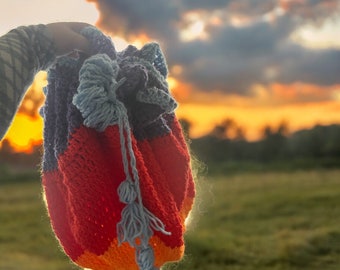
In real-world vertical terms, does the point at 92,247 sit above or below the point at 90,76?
below

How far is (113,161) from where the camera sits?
53.7 inches

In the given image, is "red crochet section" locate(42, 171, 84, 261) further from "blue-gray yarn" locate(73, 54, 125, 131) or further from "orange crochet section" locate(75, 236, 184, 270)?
"blue-gray yarn" locate(73, 54, 125, 131)

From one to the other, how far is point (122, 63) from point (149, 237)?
35 cm

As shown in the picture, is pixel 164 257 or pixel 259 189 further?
pixel 259 189

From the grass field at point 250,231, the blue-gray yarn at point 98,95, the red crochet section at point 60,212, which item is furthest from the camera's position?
the grass field at point 250,231

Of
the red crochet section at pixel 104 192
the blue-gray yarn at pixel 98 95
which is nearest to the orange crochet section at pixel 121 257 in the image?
the red crochet section at pixel 104 192

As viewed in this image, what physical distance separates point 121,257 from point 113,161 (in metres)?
0.19

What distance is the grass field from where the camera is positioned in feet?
22.7

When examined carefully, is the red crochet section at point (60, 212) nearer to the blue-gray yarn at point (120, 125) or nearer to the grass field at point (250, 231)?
the blue-gray yarn at point (120, 125)

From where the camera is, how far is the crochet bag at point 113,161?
4.35 feet

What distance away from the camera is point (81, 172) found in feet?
4.45

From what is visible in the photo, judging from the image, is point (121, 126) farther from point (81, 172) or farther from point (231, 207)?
point (231, 207)

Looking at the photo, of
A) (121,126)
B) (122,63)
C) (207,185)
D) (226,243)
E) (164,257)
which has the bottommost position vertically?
(226,243)

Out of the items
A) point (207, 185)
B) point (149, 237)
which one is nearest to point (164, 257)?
point (149, 237)
